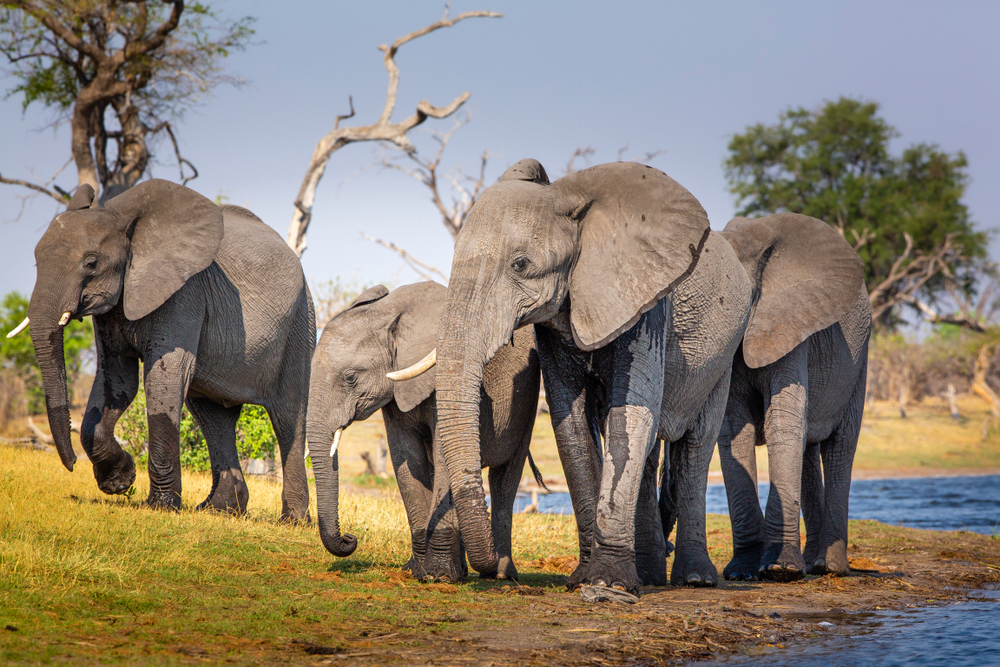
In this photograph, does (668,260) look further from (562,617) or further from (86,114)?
(86,114)

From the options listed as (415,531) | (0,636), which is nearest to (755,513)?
(415,531)

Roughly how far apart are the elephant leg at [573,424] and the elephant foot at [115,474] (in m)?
4.27

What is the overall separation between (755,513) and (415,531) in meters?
3.14

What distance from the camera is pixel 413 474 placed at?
7066 millimetres

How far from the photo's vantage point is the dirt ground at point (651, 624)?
4648 mm

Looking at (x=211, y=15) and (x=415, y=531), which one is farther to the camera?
(x=211, y=15)

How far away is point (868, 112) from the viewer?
4159 centimetres

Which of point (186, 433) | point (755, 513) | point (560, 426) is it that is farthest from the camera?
point (186, 433)

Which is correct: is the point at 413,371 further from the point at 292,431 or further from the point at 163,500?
the point at 292,431

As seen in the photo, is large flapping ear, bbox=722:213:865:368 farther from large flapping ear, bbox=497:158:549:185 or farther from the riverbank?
large flapping ear, bbox=497:158:549:185

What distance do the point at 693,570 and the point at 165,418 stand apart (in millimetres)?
4808

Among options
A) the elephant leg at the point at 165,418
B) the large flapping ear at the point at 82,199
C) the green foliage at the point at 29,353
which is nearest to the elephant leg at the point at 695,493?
the elephant leg at the point at 165,418

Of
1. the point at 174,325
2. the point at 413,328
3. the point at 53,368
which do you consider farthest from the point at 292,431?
the point at 413,328

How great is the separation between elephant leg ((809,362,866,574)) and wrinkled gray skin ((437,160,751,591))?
2746mm
